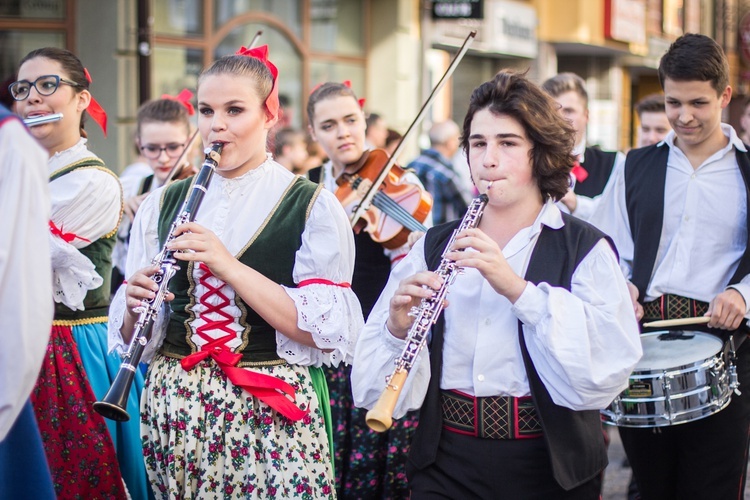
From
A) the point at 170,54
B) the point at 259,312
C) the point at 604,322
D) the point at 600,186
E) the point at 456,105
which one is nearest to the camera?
the point at 604,322

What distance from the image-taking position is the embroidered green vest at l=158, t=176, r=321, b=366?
3.06 metres

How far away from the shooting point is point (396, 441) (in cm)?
466

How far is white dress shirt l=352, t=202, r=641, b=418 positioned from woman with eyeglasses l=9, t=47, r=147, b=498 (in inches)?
53.1

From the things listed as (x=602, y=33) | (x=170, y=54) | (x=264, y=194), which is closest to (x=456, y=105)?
(x=602, y=33)

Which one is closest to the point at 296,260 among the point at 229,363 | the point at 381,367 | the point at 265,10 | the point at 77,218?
the point at 229,363

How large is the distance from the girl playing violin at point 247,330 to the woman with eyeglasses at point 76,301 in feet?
1.93

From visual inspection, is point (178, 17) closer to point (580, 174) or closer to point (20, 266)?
point (580, 174)

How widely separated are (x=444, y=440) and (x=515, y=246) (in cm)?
58

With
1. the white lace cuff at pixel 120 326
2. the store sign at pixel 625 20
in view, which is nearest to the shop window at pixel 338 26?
the store sign at pixel 625 20

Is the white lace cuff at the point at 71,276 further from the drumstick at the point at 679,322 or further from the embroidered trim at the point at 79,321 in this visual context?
the drumstick at the point at 679,322

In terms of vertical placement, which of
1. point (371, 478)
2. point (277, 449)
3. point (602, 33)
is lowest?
point (371, 478)

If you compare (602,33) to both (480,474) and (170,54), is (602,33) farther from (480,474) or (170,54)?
(480,474)

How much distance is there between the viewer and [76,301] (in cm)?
373

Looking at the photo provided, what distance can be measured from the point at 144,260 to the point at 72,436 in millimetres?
853
